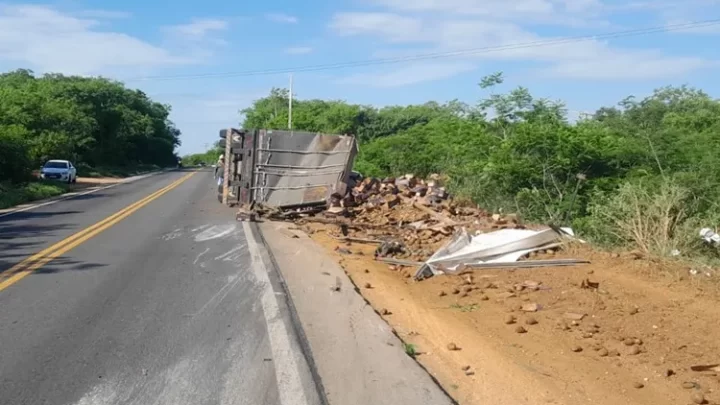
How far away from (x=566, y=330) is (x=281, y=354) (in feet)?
10.3

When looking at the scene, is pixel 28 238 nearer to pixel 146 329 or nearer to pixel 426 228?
pixel 426 228

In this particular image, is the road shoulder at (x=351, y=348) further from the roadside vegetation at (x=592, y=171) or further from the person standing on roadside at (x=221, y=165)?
the person standing on roadside at (x=221, y=165)

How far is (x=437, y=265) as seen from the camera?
12016 millimetres

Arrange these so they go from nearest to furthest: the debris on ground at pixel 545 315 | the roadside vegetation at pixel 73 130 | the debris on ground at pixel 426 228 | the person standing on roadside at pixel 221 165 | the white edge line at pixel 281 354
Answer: the white edge line at pixel 281 354, the debris on ground at pixel 545 315, the debris on ground at pixel 426 228, the person standing on roadside at pixel 221 165, the roadside vegetation at pixel 73 130

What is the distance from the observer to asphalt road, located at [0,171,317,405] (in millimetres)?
6023

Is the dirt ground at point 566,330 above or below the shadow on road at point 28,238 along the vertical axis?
above

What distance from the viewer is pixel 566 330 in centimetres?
833

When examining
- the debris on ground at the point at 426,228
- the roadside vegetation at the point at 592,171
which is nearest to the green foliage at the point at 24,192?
the debris on ground at the point at 426,228

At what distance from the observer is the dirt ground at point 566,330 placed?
643cm

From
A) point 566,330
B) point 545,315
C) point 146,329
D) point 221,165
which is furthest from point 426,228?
point 221,165

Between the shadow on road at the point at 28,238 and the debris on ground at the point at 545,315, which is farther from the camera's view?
the shadow on road at the point at 28,238

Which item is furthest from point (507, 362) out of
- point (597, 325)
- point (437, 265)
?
point (437, 265)

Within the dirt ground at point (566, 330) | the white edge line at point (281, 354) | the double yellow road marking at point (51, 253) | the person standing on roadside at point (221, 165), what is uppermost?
the person standing on roadside at point (221, 165)

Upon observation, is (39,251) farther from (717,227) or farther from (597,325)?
(717,227)
